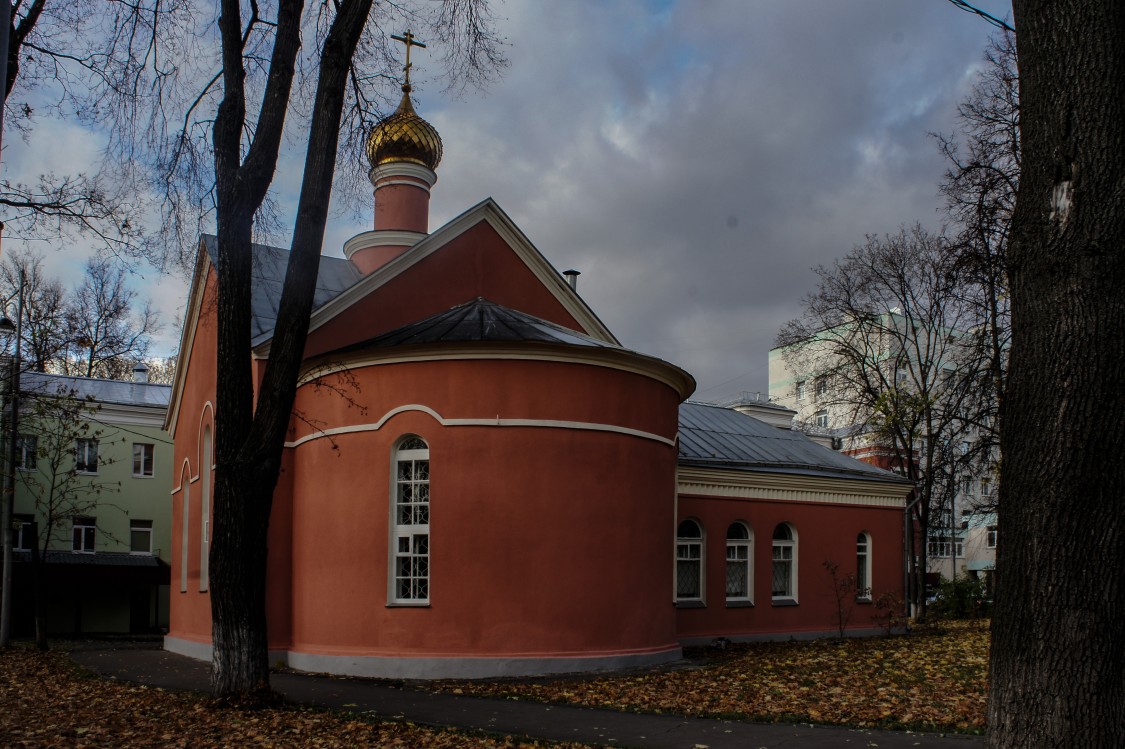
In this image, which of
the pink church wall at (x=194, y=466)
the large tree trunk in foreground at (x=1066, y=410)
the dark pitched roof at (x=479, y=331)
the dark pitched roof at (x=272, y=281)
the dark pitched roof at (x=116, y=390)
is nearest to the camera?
the large tree trunk in foreground at (x=1066, y=410)

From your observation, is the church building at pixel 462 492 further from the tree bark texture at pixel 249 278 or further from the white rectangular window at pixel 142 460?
the white rectangular window at pixel 142 460

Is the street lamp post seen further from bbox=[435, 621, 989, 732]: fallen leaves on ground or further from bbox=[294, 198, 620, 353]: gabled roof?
bbox=[435, 621, 989, 732]: fallen leaves on ground

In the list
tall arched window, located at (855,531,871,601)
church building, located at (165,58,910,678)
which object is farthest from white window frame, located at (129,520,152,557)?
tall arched window, located at (855,531,871,601)

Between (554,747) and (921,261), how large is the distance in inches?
911

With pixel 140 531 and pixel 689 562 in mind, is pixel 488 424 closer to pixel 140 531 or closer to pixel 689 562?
pixel 689 562

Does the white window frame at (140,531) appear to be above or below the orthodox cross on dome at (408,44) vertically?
below

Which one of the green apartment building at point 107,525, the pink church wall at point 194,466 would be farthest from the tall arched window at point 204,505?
the green apartment building at point 107,525

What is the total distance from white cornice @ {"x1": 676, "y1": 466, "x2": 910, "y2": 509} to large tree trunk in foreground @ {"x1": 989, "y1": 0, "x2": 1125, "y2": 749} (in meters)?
14.9

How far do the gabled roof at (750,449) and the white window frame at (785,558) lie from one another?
4.25 feet

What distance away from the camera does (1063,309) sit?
5.34 meters

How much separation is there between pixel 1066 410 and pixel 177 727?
27.1 ft

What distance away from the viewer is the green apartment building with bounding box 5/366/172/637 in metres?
31.0

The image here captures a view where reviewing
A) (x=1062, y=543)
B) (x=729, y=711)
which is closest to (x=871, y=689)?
(x=729, y=711)

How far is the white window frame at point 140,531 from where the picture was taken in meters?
33.0
